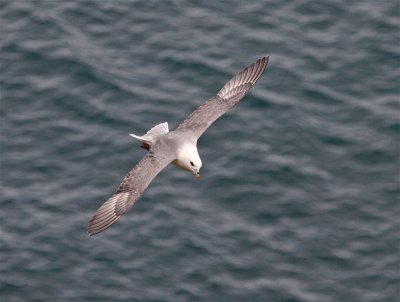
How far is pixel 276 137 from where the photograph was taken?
3434cm

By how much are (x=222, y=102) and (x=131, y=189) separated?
3.92 meters

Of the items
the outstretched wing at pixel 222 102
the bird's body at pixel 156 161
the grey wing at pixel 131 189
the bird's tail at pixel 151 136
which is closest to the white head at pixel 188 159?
the bird's body at pixel 156 161

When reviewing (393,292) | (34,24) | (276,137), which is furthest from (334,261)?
(34,24)

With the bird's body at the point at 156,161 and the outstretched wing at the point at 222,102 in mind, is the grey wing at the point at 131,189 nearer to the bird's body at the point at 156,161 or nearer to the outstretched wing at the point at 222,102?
the bird's body at the point at 156,161

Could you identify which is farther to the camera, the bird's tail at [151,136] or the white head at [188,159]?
the bird's tail at [151,136]

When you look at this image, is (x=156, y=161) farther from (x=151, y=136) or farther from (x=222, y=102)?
(x=222, y=102)

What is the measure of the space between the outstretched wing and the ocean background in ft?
19.9

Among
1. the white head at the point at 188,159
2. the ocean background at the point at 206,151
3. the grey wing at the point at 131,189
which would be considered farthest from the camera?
the ocean background at the point at 206,151

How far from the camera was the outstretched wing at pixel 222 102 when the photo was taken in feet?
85.3

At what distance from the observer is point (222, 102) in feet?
88.3

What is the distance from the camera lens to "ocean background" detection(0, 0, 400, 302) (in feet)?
104

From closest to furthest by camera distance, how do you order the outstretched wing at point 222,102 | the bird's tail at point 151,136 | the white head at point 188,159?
the white head at point 188,159, the bird's tail at point 151,136, the outstretched wing at point 222,102

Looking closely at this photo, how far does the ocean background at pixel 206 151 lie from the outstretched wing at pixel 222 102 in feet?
19.9

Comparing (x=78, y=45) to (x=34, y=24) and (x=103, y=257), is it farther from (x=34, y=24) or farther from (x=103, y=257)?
(x=103, y=257)
